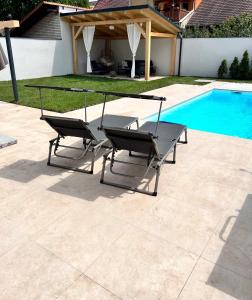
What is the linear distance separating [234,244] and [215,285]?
57cm

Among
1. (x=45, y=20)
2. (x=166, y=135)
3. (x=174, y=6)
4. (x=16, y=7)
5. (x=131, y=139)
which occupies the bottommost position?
(x=166, y=135)

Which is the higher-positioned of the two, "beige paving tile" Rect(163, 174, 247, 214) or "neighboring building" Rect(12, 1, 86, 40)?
"neighboring building" Rect(12, 1, 86, 40)

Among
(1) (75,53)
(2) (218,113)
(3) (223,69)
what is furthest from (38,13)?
(2) (218,113)

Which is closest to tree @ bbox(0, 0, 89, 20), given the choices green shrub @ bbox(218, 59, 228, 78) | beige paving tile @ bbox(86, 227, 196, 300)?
green shrub @ bbox(218, 59, 228, 78)

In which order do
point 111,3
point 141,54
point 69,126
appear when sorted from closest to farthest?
1. point 69,126
2. point 141,54
3. point 111,3

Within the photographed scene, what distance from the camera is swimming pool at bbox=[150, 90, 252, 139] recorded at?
24.7ft

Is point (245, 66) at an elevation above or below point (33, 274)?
above

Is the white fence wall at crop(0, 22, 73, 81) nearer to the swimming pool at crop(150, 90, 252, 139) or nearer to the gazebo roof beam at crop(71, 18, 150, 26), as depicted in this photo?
the gazebo roof beam at crop(71, 18, 150, 26)

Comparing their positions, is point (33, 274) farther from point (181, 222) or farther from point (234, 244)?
point (234, 244)

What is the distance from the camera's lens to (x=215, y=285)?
6.93 ft

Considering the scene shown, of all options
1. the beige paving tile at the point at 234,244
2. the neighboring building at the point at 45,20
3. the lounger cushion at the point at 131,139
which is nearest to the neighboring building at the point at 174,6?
the neighboring building at the point at 45,20

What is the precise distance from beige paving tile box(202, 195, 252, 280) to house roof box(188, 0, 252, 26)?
20106 mm

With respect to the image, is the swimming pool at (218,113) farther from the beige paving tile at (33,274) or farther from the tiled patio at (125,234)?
the beige paving tile at (33,274)

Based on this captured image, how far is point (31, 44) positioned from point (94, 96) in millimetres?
7056
